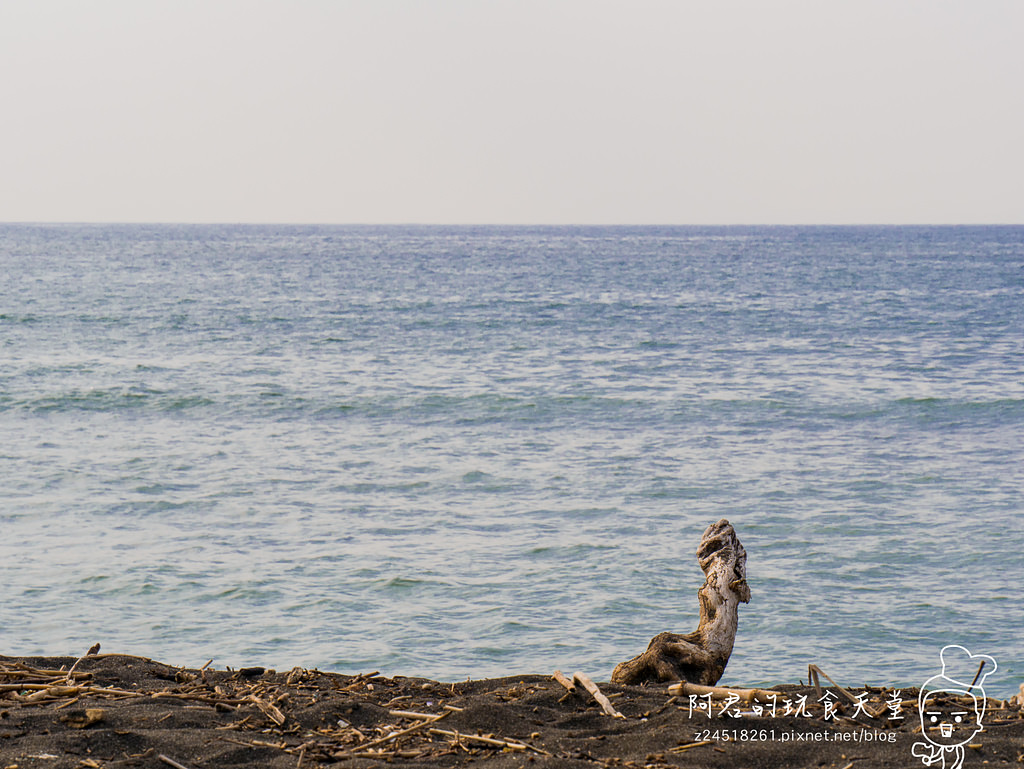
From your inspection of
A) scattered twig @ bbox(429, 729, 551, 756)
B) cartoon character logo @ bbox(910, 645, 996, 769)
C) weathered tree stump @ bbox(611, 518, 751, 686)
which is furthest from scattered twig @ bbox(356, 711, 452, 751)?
cartoon character logo @ bbox(910, 645, 996, 769)

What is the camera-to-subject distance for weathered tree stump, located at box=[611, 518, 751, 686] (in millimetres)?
5730

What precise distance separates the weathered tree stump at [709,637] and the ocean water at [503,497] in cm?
223

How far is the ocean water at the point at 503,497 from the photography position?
889cm

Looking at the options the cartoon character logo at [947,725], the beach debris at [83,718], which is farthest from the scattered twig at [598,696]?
the beach debris at [83,718]

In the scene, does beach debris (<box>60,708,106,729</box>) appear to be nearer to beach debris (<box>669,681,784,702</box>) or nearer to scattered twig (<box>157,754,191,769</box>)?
scattered twig (<box>157,754,191,769</box>)

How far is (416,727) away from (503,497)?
907 centimetres

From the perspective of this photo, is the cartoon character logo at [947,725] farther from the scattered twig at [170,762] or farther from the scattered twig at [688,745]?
the scattered twig at [170,762]

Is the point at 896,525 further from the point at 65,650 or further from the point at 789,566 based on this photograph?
the point at 65,650

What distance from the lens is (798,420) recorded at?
19156mm

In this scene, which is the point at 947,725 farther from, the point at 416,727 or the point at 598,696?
the point at 416,727

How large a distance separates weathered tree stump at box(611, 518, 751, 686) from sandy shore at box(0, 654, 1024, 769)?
0.40 metres

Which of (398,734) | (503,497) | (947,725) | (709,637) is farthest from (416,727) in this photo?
(503,497)

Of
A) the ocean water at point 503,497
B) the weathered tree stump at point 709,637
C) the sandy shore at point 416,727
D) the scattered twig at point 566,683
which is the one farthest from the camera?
the ocean water at point 503,497

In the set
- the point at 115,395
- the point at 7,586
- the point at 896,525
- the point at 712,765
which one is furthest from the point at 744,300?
the point at 712,765
